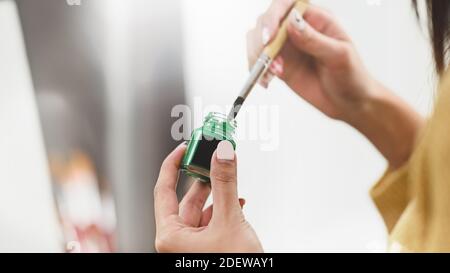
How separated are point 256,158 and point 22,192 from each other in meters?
0.38

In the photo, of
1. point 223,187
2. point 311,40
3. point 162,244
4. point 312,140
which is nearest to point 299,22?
point 311,40

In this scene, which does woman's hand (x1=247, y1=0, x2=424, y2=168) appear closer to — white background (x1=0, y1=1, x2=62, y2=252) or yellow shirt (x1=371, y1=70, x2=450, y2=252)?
yellow shirt (x1=371, y1=70, x2=450, y2=252)

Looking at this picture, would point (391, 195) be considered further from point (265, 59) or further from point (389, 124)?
point (265, 59)

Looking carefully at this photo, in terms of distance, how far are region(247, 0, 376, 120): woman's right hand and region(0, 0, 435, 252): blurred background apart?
18 mm

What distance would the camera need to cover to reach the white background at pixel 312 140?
0.87 m

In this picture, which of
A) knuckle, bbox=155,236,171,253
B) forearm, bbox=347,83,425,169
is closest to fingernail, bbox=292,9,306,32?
forearm, bbox=347,83,425,169

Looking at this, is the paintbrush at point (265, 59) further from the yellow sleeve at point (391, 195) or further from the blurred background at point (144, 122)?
the yellow sleeve at point (391, 195)

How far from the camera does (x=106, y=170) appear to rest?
0.88m

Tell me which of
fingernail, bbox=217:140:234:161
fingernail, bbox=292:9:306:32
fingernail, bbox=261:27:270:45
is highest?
fingernail, bbox=292:9:306:32

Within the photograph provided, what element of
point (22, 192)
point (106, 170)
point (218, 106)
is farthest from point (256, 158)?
point (22, 192)

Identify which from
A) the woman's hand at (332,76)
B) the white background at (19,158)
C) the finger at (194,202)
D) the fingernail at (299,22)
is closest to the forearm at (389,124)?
the woman's hand at (332,76)

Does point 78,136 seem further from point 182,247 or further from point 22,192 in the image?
point 182,247

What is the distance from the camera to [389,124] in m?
0.87

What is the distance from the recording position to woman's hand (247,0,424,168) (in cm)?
87
